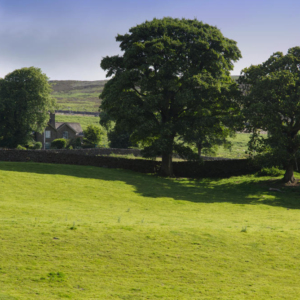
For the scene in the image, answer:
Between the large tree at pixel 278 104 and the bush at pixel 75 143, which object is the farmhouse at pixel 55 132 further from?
the large tree at pixel 278 104

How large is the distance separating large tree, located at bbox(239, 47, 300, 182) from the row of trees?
0.11 metres

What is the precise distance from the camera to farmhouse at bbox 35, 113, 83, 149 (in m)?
102

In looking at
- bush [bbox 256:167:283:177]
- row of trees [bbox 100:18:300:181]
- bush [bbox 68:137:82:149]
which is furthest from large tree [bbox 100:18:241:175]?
bush [bbox 68:137:82:149]

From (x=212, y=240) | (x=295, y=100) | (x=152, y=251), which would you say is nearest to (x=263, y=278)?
(x=212, y=240)

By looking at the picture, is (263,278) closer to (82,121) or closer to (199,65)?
(199,65)

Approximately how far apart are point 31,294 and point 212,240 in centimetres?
884

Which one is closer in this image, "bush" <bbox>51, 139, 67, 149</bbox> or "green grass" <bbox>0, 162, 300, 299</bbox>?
"green grass" <bbox>0, 162, 300, 299</bbox>

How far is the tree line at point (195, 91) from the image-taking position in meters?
37.6

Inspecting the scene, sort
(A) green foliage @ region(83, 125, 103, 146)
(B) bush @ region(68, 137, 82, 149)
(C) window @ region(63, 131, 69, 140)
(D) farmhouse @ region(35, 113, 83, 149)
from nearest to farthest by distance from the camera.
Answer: (B) bush @ region(68, 137, 82, 149) < (A) green foliage @ region(83, 125, 103, 146) < (D) farmhouse @ region(35, 113, 83, 149) < (C) window @ region(63, 131, 69, 140)

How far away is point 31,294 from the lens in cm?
1147

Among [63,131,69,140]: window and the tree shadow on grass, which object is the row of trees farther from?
[63,131,69,140]: window

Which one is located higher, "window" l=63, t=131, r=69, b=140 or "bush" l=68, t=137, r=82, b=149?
"window" l=63, t=131, r=69, b=140

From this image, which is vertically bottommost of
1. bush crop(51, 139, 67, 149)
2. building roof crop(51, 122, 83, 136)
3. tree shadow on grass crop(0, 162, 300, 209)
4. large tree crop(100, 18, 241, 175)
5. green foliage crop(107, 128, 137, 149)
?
tree shadow on grass crop(0, 162, 300, 209)

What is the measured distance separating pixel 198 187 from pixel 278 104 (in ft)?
41.4
